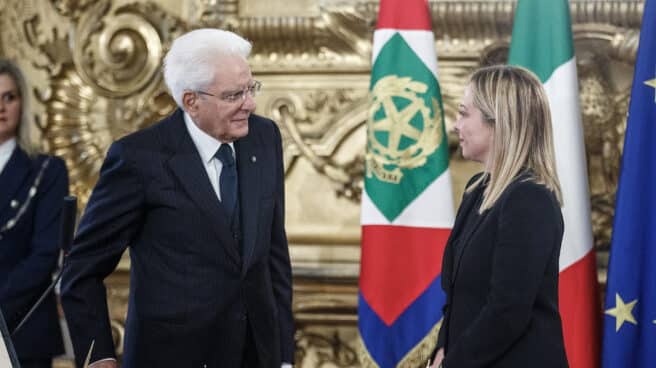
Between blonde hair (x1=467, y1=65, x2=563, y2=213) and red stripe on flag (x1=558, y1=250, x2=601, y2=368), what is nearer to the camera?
blonde hair (x1=467, y1=65, x2=563, y2=213)

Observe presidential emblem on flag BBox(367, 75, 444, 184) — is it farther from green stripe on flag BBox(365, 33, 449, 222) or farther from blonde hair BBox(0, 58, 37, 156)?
blonde hair BBox(0, 58, 37, 156)

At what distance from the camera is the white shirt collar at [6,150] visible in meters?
3.04

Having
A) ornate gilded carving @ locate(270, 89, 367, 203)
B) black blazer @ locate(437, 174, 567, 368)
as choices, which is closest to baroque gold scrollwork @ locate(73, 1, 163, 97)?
ornate gilded carving @ locate(270, 89, 367, 203)

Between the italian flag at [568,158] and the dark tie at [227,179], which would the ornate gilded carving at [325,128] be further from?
the dark tie at [227,179]

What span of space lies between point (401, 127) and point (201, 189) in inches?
49.5

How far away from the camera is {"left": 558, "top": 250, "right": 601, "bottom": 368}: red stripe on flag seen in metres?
3.13

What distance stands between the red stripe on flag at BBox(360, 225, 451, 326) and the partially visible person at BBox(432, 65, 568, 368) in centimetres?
117

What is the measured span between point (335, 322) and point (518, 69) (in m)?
1.95

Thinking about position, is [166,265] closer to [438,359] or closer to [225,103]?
[225,103]

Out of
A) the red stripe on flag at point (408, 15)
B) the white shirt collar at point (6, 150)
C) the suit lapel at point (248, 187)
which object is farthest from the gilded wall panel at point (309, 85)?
the suit lapel at point (248, 187)

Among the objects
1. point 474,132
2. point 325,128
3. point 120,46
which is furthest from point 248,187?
point 120,46

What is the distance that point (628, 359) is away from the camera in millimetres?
3053

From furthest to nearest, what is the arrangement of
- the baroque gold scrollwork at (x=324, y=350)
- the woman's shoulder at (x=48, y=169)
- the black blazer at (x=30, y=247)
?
the baroque gold scrollwork at (x=324, y=350) < the woman's shoulder at (x=48, y=169) < the black blazer at (x=30, y=247)

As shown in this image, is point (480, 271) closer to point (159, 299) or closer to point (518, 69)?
point (518, 69)
